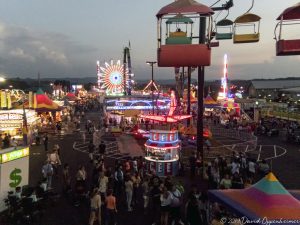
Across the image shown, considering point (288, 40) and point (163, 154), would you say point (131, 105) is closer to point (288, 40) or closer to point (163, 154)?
point (163, 154)

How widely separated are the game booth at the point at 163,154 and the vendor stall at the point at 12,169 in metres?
6.12

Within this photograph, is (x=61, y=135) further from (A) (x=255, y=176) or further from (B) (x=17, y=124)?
(A) (x=255, y=176)

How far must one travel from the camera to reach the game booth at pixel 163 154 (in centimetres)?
1816

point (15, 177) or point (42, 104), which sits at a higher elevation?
point (42, 104)

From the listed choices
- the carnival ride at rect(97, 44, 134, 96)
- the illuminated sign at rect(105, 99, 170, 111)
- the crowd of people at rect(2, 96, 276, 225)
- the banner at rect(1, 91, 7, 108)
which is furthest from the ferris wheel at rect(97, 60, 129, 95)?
the crowd of people at rect(2, 96, 276, 225)

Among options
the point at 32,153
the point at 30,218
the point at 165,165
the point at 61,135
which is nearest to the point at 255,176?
the point at 165,165

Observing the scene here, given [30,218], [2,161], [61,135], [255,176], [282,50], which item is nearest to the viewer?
[282,50]

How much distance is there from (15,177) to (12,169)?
311mm

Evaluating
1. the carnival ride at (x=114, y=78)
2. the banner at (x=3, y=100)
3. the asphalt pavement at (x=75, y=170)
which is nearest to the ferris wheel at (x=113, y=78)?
the carnival ride at (x=114, y=78)

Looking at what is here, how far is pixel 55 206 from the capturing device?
13.7 m

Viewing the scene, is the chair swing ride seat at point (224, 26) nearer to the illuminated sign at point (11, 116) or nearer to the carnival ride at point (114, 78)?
the illuminated sign at point (11, 116)

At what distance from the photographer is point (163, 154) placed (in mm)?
18266

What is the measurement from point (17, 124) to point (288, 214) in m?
24.7

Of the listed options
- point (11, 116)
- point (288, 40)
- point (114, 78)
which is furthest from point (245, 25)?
point (114, 78)
